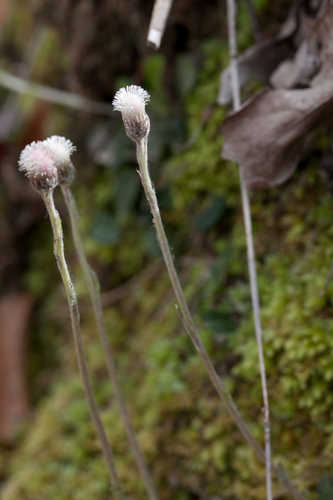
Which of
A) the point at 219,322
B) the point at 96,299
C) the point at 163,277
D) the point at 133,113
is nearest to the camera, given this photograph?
the point at 133,113

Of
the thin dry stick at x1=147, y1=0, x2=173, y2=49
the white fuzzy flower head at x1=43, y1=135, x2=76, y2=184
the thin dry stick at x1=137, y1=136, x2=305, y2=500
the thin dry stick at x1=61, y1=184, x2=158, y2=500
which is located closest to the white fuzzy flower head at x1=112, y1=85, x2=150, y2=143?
the thin dry stick at x1=137, y1=136, x2=305, y2=500

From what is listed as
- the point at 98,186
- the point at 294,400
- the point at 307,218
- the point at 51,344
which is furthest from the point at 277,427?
the point at 51,344

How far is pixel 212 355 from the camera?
4.80 ft

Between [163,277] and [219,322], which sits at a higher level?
[163,277]

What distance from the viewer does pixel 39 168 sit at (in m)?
0.92

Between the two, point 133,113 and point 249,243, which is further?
point 249,243

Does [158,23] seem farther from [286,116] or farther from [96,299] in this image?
[96,299]

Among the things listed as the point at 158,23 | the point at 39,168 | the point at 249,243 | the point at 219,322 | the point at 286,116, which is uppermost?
the point at 158,23

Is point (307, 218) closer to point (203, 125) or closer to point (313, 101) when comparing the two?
point (313, 101)

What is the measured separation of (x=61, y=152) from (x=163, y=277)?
92cm

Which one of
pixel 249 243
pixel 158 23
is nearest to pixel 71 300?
pixel 249 243

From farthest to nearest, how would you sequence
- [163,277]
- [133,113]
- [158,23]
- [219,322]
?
[163,277]
[219,322]
[158,23]
[133,113]

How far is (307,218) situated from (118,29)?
1.03 m

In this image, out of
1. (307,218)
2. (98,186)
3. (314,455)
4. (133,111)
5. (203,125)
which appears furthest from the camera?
(98,186)
